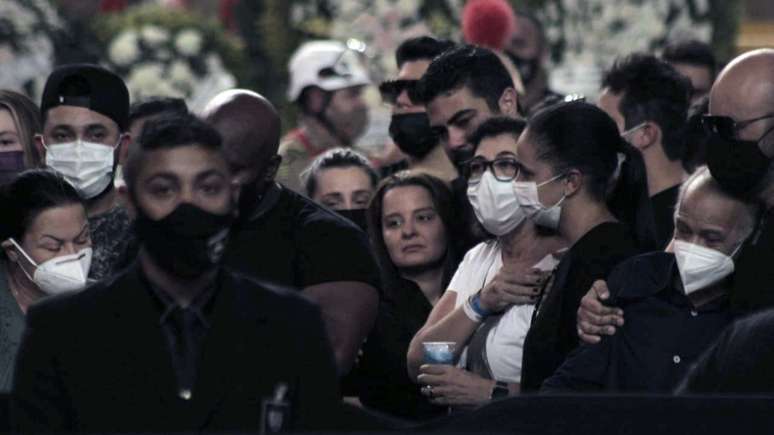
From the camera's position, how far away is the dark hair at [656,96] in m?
8.09

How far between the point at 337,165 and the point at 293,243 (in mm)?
1773

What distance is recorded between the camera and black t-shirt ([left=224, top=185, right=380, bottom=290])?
21.2 feet

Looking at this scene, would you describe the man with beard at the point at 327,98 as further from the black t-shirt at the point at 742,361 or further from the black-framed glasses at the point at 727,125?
the black t-shirt at the point at 742,361

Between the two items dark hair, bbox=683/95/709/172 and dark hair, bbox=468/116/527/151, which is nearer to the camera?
dark hair, bbox=468/116/527/151

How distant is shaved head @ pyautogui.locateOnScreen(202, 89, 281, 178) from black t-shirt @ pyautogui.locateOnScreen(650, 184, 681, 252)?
1691 mm

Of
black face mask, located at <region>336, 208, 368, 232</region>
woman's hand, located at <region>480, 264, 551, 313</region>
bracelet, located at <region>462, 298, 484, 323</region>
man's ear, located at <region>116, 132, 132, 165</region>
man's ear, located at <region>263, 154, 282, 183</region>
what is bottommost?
bracelet, located at <region>462, 298, 484, 323</region>

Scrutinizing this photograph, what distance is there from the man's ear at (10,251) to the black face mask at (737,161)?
2.11 m

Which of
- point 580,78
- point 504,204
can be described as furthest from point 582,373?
point 580,78

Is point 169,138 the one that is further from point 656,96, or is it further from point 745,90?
point 656,96

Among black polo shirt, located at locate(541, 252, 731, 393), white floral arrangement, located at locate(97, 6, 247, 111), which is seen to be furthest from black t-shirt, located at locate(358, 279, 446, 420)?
white floral arrangement, located at locate(97, 6, 247, 111)

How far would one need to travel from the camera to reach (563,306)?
6336 mm

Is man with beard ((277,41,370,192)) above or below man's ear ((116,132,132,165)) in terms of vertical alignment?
above

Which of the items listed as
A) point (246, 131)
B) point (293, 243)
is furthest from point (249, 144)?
point (293, 243)

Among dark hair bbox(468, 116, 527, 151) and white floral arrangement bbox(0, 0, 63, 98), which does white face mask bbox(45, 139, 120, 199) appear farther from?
white floral arrangement bbox(0, 0, 63, 98)
